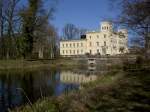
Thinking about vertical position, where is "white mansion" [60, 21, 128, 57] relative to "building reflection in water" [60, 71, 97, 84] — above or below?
above

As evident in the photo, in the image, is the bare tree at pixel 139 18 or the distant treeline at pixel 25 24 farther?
the distant treeline at pixel 25 24

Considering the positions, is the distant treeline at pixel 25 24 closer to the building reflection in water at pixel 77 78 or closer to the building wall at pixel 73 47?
the building reflection in water at pixel 77 78

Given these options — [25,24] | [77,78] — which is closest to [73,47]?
[25,24]

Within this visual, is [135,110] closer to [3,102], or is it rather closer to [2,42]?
[3,102]

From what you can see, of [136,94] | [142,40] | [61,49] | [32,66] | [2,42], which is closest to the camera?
[136,94]

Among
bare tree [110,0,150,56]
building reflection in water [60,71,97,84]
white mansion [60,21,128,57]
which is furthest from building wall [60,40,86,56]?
bare tree [110,0,150,56]

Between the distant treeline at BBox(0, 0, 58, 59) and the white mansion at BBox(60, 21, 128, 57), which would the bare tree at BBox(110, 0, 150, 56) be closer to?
the distant treeline at BBox(0, 0, 58, 59)

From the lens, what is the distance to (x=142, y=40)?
1253cm

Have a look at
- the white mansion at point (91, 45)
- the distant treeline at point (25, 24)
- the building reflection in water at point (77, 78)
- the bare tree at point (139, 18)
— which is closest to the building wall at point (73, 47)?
the white mansion at point (91, 45)

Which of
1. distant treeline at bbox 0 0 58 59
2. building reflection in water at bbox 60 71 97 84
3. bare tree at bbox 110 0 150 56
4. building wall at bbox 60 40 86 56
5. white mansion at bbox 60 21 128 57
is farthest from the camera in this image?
building wall at bbox 60 40 86 56

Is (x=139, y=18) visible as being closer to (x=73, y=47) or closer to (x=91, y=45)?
(x=91, y=45)

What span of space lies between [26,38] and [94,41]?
50.3 meters

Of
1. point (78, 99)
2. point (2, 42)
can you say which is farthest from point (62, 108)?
point (2, 42)

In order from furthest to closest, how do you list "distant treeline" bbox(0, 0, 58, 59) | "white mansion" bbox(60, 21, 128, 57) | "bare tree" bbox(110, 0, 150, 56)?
"white mansion" bbox(60, 21, 128, 57)
"distant treeline" bbox(0, 0, 58, 59)
"bare tree" bbox(110, 0, 150, 56)
